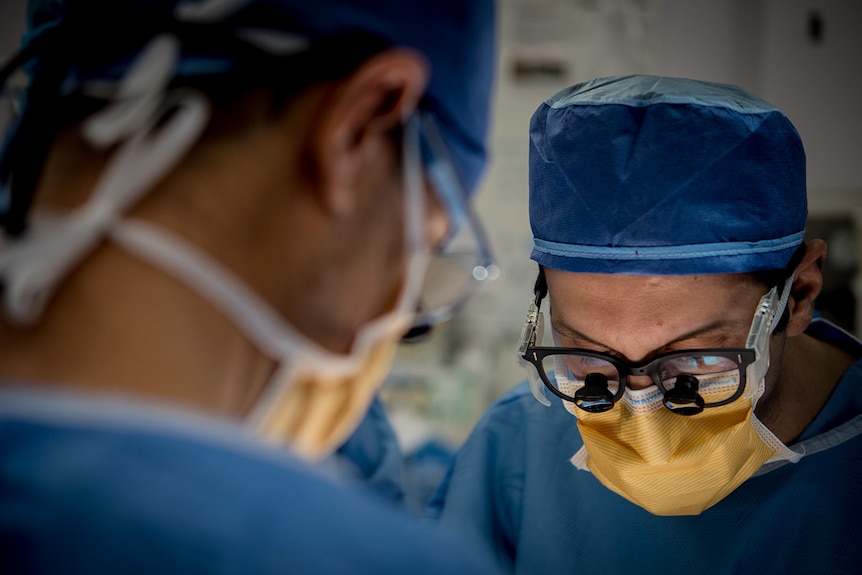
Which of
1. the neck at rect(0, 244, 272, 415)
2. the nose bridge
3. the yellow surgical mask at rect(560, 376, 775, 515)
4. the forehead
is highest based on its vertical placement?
the neck at rect(0, 244, 272, 415)

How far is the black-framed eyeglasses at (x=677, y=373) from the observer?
122cm

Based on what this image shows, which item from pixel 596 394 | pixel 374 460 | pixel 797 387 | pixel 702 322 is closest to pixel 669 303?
pixel 702 322

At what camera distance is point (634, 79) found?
1.31m

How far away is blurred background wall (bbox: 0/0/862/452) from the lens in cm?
286

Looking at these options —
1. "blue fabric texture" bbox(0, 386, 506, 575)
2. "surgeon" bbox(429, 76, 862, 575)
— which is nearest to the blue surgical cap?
"blue fabric texture" bbox(0, 386, 506, 575)

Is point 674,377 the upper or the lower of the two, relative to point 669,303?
lower

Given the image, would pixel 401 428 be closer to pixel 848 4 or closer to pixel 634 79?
pixel 634 79

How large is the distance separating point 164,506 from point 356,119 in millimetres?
371

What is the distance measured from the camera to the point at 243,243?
0.66 metres

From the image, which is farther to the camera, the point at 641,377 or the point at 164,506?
the point at 641,377

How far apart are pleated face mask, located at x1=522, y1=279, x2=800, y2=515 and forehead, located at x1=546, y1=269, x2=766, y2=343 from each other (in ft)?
0.11

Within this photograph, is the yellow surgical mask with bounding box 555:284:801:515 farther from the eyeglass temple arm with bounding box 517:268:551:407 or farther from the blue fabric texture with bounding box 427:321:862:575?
the eyeglass temple arm with bounding box 517:268:551:407

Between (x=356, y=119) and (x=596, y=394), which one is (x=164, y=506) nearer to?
(x=356, y=119)

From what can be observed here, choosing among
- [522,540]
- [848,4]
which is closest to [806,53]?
[848,4]
